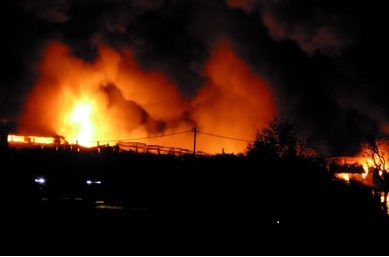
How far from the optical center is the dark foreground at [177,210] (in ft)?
49.8

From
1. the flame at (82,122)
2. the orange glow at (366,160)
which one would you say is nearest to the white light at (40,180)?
the flame at (82,122)

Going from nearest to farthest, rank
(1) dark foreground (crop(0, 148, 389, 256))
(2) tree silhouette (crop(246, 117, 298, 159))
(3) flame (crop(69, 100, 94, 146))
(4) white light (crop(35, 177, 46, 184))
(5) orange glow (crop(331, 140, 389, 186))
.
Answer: (1) dark foreground (crop(0, 148, 389, 256))
(4) white light (crop(35, 177, 46, 184))
(2) tree silhouette (crop(246, 117, 298, 159))
(5) orange glow (crop(331, 140, 389, 186))
(3) flame (crop(69, 100, 94, 146))

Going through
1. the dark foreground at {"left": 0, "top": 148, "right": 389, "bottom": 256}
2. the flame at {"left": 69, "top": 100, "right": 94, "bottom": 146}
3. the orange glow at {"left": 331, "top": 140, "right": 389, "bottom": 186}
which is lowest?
the dark foreground at {"left": 0, "top": 148, "right": 389, "bottom": 256}

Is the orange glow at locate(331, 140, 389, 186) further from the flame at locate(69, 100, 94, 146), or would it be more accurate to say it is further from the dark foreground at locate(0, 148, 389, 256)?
the flame at locate(69, 100, 94, 146)

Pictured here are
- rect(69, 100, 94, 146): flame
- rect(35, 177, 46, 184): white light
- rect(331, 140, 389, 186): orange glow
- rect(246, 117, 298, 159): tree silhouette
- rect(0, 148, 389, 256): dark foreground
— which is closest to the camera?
rect(0, 148, 389, 256): dark foreground

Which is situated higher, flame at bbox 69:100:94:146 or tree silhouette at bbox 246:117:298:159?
flame at bbox 69:100:94:146

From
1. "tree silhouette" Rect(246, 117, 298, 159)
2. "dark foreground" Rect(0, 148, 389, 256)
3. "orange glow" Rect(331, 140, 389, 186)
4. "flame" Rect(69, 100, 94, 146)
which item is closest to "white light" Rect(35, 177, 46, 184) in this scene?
"dark foreground" Rect(0, 148, 389, 256)

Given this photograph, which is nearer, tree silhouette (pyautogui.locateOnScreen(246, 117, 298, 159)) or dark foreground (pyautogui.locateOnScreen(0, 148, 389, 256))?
dark foreground (pyautogui.locateOnScreen(0, 148, 389, 256))

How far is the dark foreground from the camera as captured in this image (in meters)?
15.2

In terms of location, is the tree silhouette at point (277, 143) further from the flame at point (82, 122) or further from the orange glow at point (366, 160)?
the flame at point (82, 122)

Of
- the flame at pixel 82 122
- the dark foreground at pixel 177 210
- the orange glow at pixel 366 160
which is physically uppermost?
the flame at pixel 82 122

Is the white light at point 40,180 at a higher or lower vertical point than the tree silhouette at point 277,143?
lower

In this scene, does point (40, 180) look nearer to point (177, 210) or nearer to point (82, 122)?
point (177, 210)

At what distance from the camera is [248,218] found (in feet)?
67.5
